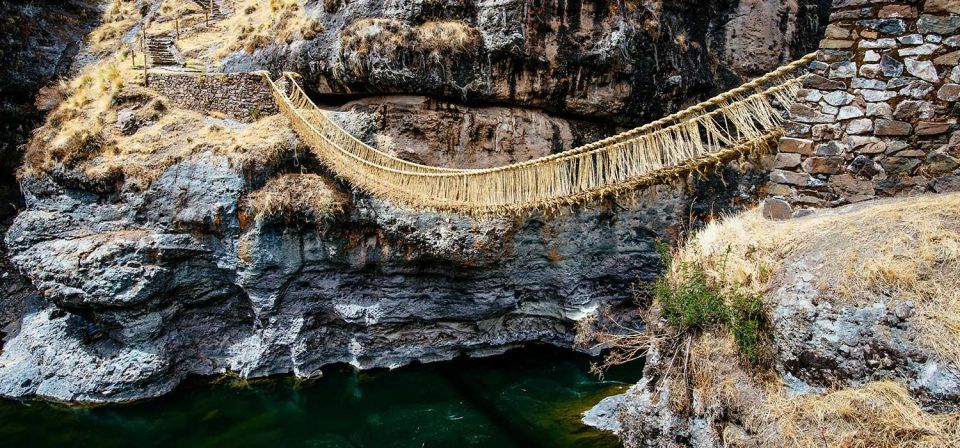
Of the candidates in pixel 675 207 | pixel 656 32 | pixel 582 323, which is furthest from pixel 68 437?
pixel 656 32

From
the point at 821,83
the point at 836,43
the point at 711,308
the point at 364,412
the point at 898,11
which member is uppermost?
the point at 898,11

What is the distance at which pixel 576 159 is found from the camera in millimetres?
8797

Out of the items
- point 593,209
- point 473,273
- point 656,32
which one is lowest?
point 473,273

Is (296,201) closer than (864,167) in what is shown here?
No

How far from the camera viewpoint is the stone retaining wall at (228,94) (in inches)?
511

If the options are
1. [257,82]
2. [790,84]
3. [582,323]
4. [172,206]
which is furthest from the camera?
[257,82]

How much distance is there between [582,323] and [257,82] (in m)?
8.97

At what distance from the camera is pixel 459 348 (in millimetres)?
12398

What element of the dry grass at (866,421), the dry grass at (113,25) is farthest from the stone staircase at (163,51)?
the dry grass at (866,421)

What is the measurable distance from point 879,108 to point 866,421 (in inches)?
109

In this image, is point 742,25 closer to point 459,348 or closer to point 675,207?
point 675,207

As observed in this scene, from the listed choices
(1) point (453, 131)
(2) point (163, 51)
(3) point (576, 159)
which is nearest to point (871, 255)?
(3) point (576, 159)

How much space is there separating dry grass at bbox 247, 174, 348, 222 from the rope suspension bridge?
521 millimetres

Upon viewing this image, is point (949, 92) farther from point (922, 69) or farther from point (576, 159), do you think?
point (576, 159)
